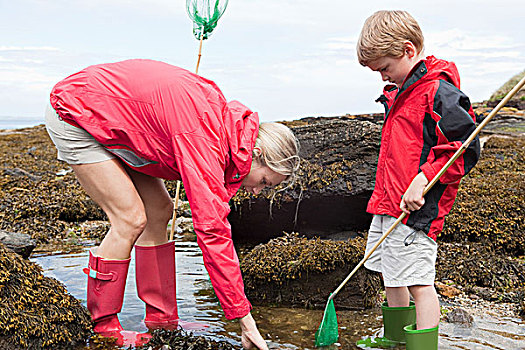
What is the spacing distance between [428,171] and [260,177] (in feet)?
3.23

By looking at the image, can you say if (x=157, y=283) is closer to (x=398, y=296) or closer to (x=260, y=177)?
(x=260, y=177)

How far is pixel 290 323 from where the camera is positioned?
4098mm

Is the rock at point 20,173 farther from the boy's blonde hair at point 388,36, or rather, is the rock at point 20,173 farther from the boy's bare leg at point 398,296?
the boy's blonde hair at point 388,36

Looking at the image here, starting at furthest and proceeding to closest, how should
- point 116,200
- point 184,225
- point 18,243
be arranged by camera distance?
point 184,225 → point 18,243 → point 116,200

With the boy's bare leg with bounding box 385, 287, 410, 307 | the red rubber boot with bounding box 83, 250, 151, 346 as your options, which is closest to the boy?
the boy's bare leg with bounding box 385, 287, 410, 307

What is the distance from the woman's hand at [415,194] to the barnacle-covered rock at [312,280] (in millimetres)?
1324

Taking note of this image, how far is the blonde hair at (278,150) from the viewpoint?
3180mm

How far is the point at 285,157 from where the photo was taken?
Result: 3.20m

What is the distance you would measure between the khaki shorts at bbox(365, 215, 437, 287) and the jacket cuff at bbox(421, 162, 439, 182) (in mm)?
358

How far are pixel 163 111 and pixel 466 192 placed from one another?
5.44 metres

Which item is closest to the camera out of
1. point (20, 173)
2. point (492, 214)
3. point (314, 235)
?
point (314, 235)

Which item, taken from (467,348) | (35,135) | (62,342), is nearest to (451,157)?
(467,348)

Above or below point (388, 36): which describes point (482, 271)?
below

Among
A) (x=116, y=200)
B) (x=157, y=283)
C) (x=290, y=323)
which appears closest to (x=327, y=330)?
(x=290, y=323)
